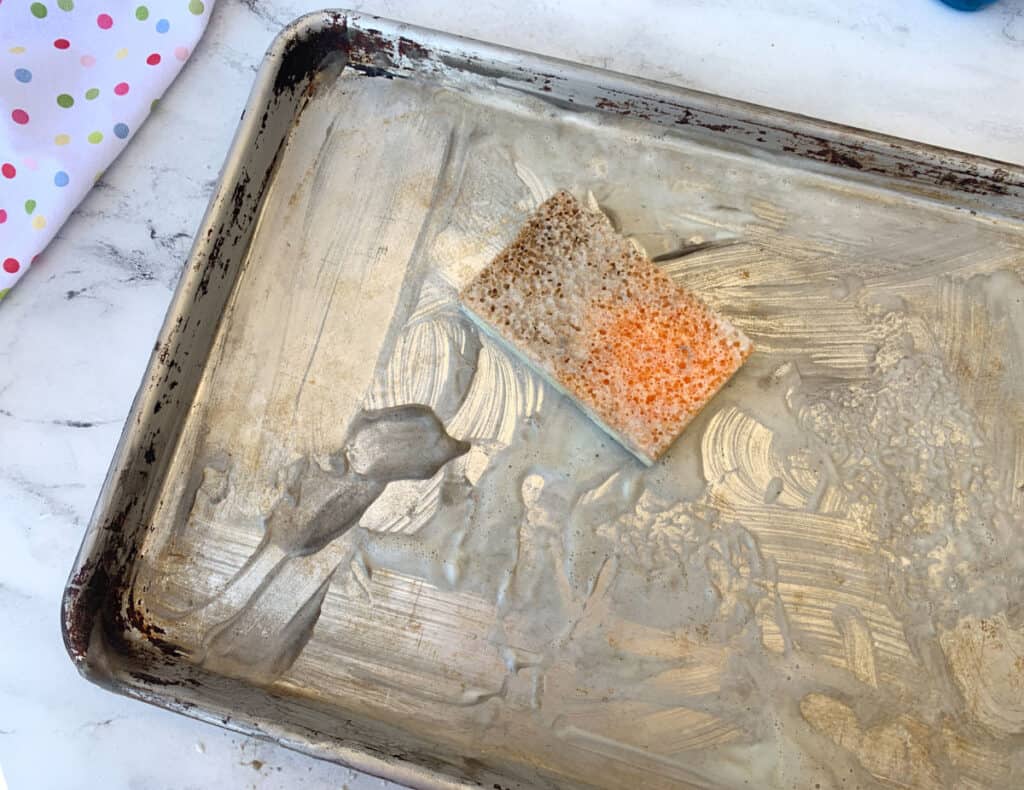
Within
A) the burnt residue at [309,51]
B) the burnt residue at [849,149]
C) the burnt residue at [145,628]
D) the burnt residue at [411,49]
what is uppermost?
the burnt residue at [849,149]

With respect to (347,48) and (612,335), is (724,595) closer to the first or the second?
(612,335)

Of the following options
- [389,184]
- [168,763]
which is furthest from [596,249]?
[168,763]

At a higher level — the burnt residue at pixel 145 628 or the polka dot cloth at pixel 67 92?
the polka dot cloth at pixel 67 92

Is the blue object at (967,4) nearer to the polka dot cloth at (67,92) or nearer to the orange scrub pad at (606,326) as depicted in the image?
the orange scrub pad at (606,326)

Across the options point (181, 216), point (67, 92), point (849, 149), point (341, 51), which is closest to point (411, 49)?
point (341, 51)

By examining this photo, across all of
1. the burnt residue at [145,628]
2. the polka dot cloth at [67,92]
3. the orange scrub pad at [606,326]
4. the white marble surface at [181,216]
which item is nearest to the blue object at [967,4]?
the white marble surface at [181,216]

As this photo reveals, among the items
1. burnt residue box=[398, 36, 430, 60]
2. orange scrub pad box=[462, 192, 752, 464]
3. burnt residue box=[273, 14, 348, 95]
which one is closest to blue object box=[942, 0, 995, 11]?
orange scrub pad box=[462, 192, 752, 464]
